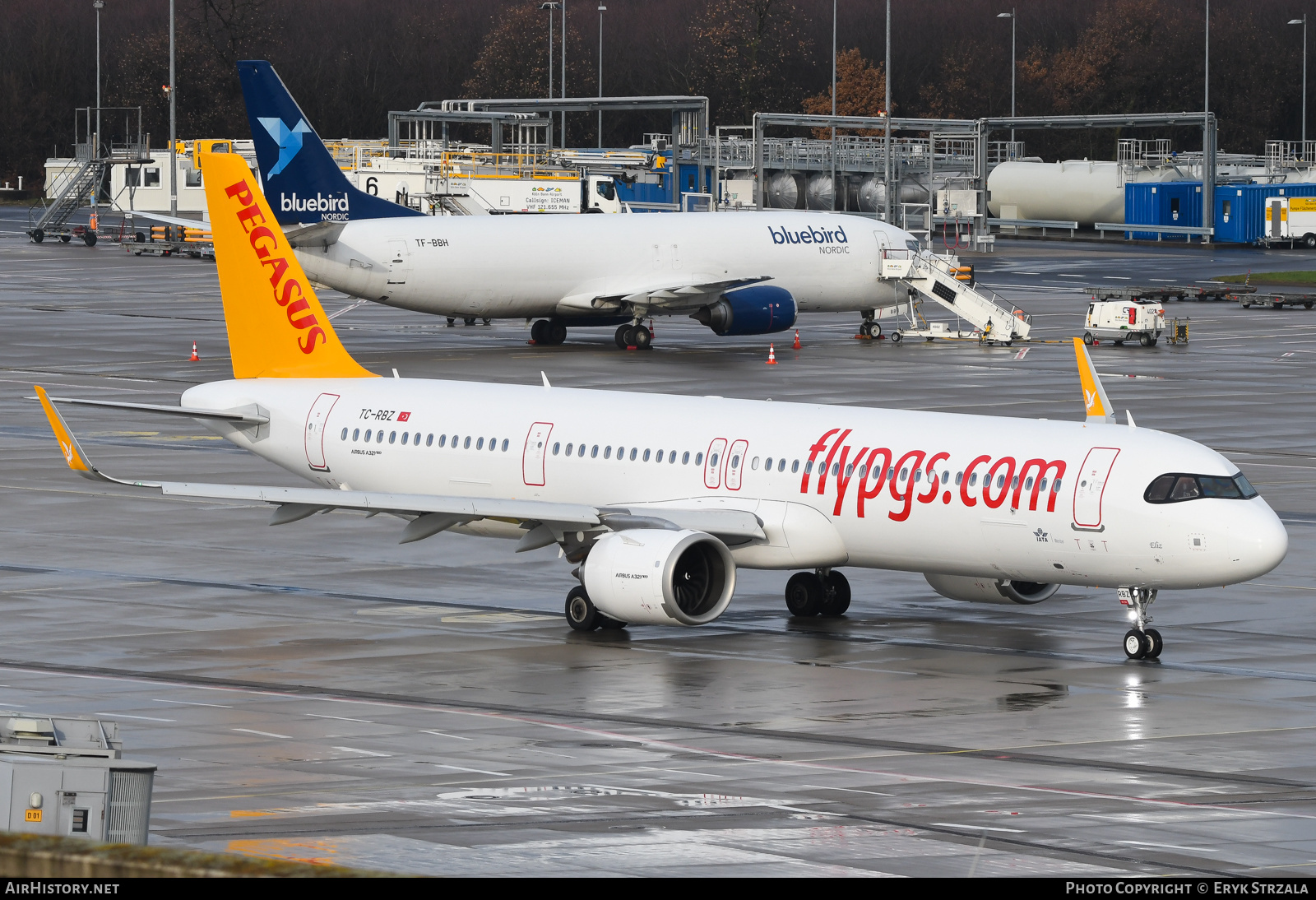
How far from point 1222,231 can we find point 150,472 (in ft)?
337

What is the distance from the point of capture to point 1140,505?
1142 inches

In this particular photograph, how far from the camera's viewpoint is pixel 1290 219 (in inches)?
5177

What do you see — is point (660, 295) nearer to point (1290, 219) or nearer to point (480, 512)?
point (480, 512)

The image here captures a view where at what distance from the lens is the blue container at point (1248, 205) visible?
133m

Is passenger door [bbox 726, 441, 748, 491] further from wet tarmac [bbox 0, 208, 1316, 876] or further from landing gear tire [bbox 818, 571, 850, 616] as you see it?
landing gear tire [bbox 818, 571, 850, 616]

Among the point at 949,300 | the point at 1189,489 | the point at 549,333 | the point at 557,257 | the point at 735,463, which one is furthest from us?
the point at 949,300

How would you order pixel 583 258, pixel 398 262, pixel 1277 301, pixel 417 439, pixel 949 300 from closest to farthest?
pixel 417 439 < pixel 398 262 < pixel 583 258 < pixel 949 300 < pixel 1277 301

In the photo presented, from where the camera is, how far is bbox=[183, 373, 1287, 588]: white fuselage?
29234 mm

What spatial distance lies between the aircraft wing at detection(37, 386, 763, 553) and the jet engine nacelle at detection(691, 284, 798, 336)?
143ft

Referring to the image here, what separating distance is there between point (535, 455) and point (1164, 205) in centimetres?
11360

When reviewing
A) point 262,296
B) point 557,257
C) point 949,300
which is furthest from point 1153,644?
point 949,300

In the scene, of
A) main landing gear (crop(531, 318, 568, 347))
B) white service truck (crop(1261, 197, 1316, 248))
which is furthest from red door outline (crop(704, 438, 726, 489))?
white service truck (crop(1261, 197, 1316, 248))

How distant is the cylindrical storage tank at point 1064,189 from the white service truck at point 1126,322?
63.7 meters

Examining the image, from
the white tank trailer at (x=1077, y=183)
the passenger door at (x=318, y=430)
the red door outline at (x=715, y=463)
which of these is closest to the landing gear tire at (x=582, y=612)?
the red door outline at (x=715, y=463)
